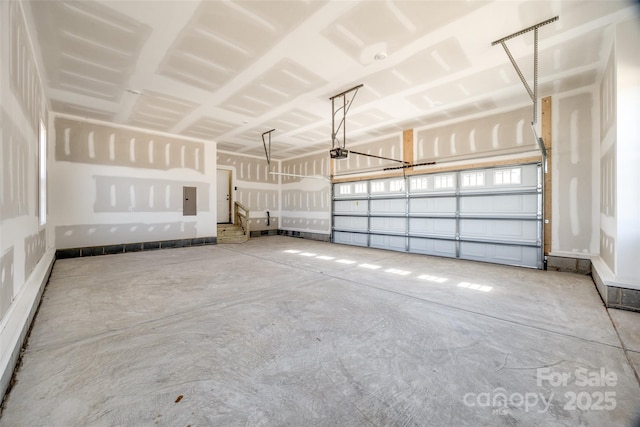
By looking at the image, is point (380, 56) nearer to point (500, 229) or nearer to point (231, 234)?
point (500, 229)

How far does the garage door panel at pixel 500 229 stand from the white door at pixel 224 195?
27.5 ft

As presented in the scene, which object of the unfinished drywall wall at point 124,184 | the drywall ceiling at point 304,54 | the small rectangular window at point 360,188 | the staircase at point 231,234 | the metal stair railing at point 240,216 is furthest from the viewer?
the metal stair railing at point 240,216

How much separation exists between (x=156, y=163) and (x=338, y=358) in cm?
813

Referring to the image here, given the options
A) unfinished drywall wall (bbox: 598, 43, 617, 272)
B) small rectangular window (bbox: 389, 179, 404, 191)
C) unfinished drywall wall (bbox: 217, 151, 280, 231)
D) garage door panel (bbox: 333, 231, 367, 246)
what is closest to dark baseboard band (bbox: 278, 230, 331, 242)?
garage door panel (bbox: 333, 231, 367, 246)

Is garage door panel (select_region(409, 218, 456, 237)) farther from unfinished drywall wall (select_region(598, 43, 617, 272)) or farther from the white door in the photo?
the white door

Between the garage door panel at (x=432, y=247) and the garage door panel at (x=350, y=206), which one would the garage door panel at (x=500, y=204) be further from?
the garage door panel at (x=350, y=206)

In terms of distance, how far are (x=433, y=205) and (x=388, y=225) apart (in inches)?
58.9

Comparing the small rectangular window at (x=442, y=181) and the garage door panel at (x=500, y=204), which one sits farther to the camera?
the small rectangular window at (x=442, y=181)

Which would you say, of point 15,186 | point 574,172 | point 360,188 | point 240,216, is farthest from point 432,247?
point 15,186

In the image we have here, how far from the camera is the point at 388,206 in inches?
321

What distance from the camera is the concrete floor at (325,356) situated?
167 centimetres

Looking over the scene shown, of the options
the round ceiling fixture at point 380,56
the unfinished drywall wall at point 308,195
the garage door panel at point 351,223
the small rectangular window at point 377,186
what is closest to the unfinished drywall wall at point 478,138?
the small rectangular window at point 377,186

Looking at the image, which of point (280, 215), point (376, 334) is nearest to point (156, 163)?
point (280, 215)

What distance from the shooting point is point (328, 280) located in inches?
184
